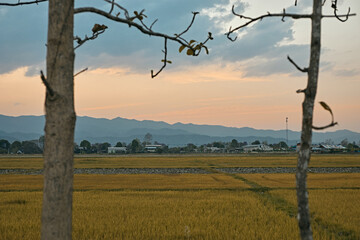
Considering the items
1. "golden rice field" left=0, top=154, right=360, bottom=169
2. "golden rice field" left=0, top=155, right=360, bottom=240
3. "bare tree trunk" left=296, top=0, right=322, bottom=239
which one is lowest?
"golden rice field" left=0, top=154, right=360, bottom=169

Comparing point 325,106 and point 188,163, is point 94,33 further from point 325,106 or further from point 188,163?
point 188,163

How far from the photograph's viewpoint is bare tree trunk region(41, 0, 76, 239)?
98.5 inches

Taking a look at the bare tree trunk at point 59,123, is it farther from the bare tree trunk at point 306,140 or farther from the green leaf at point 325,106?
the green leaf at point 325,106

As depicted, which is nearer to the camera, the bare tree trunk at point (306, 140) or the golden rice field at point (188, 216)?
the bare tree trunk at point (306, 140)

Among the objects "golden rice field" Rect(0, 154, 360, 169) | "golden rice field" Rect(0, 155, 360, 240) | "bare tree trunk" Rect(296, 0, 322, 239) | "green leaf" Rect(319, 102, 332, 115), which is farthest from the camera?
"golden rice field" Rect(0, 154, 360, 169)

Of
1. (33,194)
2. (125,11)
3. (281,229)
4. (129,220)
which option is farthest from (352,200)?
(125,11)

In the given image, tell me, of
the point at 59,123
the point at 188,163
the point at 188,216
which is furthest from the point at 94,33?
the point at 188,163

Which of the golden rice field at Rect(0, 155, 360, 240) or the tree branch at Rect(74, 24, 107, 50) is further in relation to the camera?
the golden rice field at Rect(0, 155, 360, 240)

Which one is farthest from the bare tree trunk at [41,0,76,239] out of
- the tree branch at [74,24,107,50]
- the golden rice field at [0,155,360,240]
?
the golden rice field at [0,155,360,240]

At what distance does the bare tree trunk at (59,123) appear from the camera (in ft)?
8.21

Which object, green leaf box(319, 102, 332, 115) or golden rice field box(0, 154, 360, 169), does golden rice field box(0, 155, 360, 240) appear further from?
golden rice field box(0, 154, 360, 169)

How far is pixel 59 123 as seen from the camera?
254cm

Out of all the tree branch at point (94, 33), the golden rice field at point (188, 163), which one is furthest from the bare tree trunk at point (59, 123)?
the golden rice field at point (188, 163)

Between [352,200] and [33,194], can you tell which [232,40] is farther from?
[33,194]
